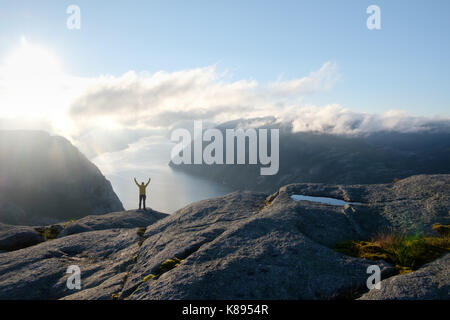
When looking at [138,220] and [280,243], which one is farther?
[138,220]

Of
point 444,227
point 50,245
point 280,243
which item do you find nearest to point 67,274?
point 50,245

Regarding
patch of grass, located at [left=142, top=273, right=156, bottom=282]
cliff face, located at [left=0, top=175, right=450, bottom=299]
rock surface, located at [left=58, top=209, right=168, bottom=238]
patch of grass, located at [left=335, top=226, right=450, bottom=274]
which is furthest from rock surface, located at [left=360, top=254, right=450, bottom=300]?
rock surface, located at [left=58, top=209, right=168, bottom=238]

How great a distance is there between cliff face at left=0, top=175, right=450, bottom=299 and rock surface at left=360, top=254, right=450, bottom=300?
1.2 inches

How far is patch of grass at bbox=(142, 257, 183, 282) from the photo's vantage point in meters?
10.0

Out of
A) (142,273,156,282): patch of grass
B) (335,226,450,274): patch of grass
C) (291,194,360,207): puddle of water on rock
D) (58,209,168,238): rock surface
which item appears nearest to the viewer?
(335,226,450,274): patch of grass

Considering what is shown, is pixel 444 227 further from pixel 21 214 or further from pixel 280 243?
pixel 21 214

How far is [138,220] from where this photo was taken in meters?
25.1

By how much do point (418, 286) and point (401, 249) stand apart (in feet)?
7.05

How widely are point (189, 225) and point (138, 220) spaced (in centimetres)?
1233

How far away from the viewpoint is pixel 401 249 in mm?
9688

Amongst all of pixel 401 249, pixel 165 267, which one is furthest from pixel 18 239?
pixel 401 249

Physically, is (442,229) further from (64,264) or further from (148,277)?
(64,264)

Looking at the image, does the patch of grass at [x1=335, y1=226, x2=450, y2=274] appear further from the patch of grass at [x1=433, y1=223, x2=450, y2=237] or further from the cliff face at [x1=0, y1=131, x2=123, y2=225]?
the cliff face at [x1=0, y1=131, x2=123, y2=225]

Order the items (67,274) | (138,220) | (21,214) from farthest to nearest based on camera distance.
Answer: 1. (21,214)
2. (138,220)
3. (67,274)
